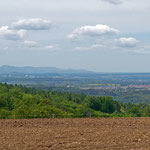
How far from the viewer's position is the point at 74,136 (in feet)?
77.4

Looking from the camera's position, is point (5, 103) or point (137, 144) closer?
point (137, 144)

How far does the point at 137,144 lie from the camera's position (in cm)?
2091

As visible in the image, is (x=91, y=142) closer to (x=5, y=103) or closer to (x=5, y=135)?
(x=5, y=135)

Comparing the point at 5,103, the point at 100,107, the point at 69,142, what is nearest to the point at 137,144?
the point at 69,142

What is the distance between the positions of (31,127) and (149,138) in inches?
403

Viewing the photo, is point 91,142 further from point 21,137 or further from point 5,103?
point 5,103

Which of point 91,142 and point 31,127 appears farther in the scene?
point 31,127

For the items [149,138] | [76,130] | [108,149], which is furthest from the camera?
[76,130]

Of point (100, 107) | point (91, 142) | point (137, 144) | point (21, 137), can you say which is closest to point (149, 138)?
point (137, 144)

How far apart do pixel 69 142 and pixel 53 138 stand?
1.74 m

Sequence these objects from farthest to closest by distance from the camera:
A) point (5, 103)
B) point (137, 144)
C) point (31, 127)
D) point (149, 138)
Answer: point (5, 103)
point (31, 127)
point (149, 138)
point (137, 144)

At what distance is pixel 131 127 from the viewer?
28.7 metres

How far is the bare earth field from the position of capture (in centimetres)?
2030

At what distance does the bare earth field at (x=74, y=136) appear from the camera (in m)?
20.3
